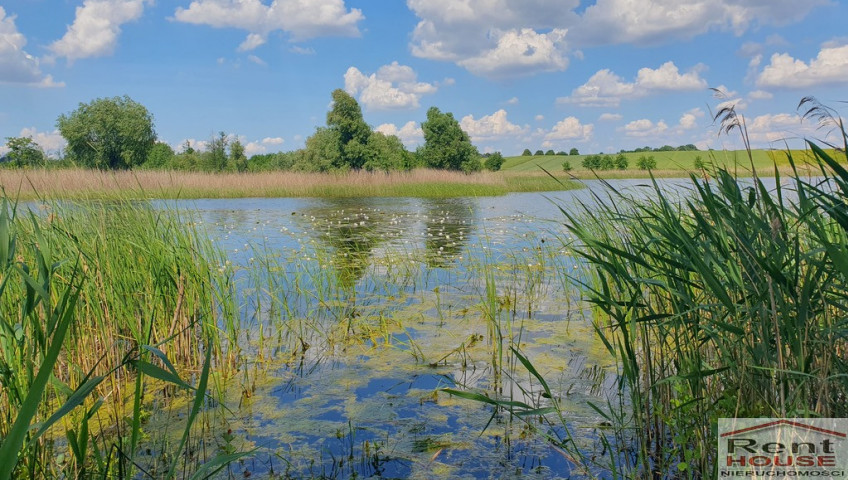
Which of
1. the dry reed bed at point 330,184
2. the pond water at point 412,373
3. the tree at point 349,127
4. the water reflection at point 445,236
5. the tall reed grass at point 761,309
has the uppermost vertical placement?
the tree at point 349,127

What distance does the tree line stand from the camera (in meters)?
31.7

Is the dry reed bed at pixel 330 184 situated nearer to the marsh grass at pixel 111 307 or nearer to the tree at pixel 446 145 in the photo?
the tree at pixel 446 145

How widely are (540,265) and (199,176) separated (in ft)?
67.6

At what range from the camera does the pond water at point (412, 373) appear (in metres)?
2.69

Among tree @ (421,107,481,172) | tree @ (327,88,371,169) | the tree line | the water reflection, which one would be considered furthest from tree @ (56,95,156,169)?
the water reflection

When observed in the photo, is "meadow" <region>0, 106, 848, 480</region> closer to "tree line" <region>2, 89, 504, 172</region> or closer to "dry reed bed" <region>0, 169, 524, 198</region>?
"dry reed bed" <region>0, 169, 524, 198</region>

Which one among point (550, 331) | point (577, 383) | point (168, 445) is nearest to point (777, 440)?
point (577, 383)

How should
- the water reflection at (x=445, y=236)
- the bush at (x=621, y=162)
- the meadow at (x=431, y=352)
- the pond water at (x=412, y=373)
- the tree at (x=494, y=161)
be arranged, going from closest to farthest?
the meadow at (x=431, y=352)
the pond water at (x=412, y=373)
the water reflection at (x=445, y=236)
the tree at (x=494, y=161)
the bush at (x=621, y=162)

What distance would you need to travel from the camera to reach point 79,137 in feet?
132

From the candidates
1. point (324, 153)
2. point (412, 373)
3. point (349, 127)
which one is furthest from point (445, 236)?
point (324, 153)

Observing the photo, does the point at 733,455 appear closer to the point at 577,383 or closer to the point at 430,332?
the point at 577,383

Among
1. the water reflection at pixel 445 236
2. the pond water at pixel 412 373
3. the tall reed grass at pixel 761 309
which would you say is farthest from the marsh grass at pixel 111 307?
the water reflection at pixel 445 236

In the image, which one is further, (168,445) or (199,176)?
(199,176)

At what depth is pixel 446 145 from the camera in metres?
34.5
